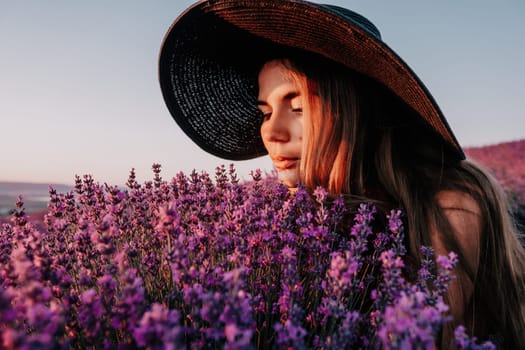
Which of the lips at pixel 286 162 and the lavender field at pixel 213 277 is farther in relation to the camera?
the lips at pixel 286 162

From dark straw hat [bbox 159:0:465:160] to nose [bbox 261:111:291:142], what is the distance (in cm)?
40

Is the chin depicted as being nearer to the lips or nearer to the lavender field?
the lips

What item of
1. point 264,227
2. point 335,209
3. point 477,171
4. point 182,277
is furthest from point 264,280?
point 477,171

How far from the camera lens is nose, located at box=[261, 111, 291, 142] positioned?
2.03m

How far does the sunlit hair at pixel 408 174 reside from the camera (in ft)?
5.74

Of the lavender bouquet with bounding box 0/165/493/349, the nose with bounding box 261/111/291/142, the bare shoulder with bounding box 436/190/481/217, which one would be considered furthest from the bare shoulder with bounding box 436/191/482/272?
the nose with bounding box 261/111/291/142

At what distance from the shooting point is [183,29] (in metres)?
2.15

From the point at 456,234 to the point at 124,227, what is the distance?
157cm

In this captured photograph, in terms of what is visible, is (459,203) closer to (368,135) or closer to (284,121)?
(368,135)

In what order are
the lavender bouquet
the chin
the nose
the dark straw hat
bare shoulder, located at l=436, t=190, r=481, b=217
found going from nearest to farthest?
the lavender bouquet → the dark straw hat → bare shoulder, located at l=436, t=190, r=481, b=217 → the nose → the chin

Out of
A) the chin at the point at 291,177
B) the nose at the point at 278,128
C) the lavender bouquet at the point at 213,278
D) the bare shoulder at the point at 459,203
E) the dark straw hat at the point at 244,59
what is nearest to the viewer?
the lavender bouquet at the point at 213,278

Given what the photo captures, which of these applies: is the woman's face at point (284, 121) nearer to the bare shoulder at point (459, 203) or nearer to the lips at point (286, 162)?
the lips at point (286, 162)

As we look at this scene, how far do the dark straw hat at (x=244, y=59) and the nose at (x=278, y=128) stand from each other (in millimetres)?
400

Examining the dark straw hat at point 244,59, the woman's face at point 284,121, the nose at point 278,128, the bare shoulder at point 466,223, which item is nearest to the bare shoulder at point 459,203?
the bare shoulder at point 466,223
